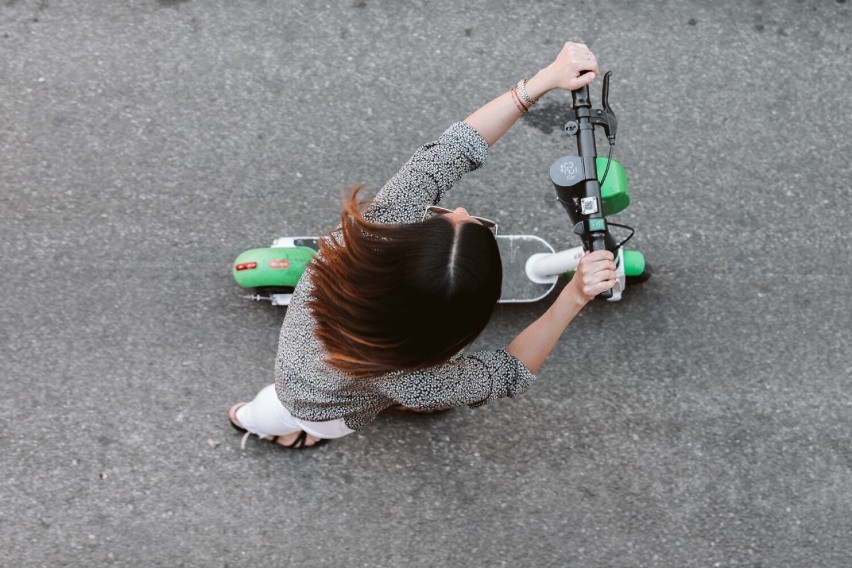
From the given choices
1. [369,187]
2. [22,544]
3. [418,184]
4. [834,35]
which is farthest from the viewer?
[834,35]

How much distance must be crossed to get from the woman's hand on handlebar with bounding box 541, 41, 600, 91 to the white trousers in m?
1.15

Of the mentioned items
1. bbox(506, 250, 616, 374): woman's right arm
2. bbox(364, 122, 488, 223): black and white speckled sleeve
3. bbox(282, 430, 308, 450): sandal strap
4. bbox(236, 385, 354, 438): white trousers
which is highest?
bbox(364, 122, 488, 223): black and white speckled sleeve

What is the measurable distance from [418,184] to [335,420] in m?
0.77

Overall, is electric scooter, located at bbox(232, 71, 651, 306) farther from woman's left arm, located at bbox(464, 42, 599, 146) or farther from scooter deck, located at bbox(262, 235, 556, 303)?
woman's left arm, located at bbox(464, 42, 599, 146)

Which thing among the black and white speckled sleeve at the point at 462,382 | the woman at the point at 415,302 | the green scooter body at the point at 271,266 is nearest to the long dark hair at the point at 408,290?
the woman at the point at 415,302

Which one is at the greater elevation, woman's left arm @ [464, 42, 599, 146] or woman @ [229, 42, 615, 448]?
woman's left arm @ [464, 42, 599, 146]

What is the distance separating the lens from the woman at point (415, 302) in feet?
4.53

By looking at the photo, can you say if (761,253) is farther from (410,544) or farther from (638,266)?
(410,544)

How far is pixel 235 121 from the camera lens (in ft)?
9.46

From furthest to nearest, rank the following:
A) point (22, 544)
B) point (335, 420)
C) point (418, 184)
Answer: point (22, 544), point (335, 420), point (418, 184)

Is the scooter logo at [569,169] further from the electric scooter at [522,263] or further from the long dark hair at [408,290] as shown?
the long dark hair at [408,290]

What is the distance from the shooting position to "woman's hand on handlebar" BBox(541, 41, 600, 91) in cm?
184

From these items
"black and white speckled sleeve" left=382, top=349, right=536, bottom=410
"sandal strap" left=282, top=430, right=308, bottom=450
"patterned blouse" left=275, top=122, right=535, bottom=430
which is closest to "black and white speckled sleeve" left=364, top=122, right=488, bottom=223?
"patterned blouse" left=275, top=122, right=535, bottom=430

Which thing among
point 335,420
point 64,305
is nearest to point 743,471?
point 335,420
